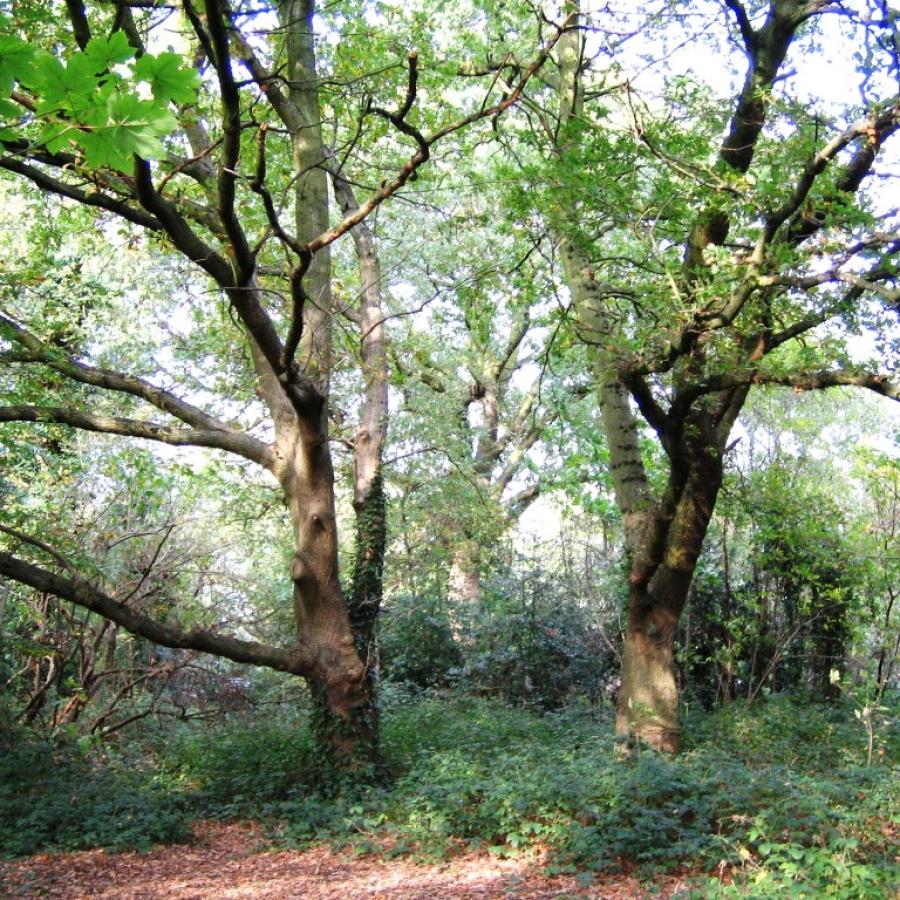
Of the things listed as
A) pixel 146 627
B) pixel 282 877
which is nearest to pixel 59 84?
pixel 282 877

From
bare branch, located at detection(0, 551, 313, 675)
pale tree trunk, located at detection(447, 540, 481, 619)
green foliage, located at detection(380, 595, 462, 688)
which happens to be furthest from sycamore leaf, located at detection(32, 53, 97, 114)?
pale tree trunk, located at detection(447, 540, 481, 619)

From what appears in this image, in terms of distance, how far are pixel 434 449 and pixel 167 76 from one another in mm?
8845

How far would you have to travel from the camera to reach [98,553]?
10.4 meters

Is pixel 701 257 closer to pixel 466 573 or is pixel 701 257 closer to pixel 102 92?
pixel 102 92

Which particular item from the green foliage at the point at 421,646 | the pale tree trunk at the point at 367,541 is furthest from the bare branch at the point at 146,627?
the green foliage at the point at 421,646

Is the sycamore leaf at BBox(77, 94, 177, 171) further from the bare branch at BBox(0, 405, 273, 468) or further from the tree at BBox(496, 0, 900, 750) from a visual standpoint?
the bare branch at BBox(0, 405, 273, 468)

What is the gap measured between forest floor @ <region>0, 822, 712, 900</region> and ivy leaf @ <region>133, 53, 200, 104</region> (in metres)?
5.06

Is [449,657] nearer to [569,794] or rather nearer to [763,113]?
[569,794]

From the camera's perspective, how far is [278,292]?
7809 millimetres

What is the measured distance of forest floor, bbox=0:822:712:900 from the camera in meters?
5.67

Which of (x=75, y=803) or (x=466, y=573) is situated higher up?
(x=466, y=573)

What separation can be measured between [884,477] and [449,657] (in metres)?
7.18

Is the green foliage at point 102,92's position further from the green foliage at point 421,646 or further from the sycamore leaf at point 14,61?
the green foliage at point 421,646

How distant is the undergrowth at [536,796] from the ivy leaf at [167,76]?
4515 millimetres
